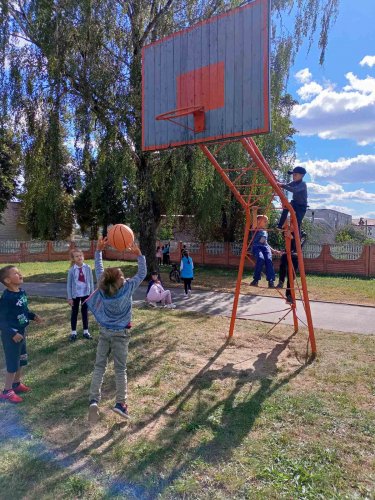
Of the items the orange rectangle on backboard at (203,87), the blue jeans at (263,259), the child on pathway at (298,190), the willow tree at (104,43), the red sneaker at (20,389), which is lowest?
the red sneaker at (20,389)

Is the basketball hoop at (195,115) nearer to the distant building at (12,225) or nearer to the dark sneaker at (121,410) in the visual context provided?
the dark sneaker at (121,410)

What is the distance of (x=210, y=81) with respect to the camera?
6.25m

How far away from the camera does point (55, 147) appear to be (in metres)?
12.7

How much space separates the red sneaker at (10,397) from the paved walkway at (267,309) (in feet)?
17.5

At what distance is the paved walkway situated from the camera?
9.23 metres

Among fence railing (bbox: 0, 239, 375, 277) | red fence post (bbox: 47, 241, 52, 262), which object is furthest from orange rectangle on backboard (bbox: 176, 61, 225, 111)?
red fence post (bbox: 47, 241, 52, 262)

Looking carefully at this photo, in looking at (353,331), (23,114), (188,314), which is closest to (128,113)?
(23,114)

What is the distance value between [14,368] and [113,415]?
125 cm

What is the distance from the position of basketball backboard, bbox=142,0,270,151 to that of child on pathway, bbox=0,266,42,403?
321 centimetres

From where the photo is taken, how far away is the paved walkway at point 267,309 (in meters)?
9.23

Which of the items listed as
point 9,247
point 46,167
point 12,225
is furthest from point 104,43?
point 12,225

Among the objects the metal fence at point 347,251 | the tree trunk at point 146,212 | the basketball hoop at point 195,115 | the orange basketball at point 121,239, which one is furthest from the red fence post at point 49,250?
the orange basketball at point 121,239

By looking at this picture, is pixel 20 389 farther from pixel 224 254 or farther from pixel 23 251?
pixel 23 251

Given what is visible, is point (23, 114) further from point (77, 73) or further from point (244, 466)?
point (244, 466)
